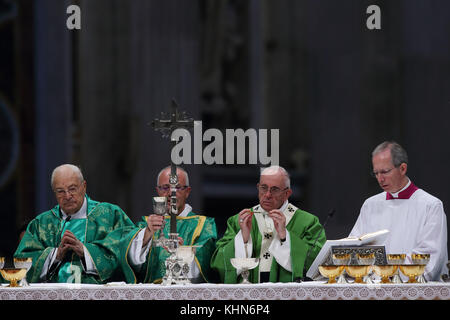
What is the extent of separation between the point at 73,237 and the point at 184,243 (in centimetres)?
80

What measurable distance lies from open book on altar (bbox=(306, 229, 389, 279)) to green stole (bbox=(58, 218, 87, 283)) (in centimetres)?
149

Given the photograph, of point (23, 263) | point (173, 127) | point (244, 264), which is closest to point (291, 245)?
point (244, 264)

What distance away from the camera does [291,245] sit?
6.56m

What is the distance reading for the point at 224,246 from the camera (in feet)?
21.6

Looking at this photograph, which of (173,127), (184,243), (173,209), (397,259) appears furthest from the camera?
(184,243)

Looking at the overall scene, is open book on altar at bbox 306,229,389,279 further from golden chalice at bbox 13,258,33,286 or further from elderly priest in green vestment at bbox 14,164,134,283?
golden chalice at bbox 13,258,33,286

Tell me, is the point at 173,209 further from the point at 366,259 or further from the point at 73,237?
the point at 366,259

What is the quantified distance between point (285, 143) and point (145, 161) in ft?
16.8

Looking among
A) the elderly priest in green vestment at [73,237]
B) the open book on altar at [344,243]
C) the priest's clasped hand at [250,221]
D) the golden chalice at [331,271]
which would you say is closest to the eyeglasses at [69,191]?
the elderly priest in green vestment at [73,237]

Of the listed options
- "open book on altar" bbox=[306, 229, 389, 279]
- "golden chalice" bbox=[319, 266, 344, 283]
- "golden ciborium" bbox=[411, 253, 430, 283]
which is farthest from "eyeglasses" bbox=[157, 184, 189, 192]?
"golden ciborium" bbox=[411, 253, 430, 283]

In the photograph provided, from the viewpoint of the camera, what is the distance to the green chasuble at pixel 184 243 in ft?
21.8

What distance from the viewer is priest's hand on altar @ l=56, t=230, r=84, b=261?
6457 mm

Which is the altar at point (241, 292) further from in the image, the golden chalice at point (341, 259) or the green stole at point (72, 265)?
the green stole at point (72, 265)

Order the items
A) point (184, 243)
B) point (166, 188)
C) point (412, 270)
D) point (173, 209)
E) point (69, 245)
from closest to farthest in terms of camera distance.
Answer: point (412, 270), point (173, 209), point (69, 245), point (166, 188), point (184, 243)
